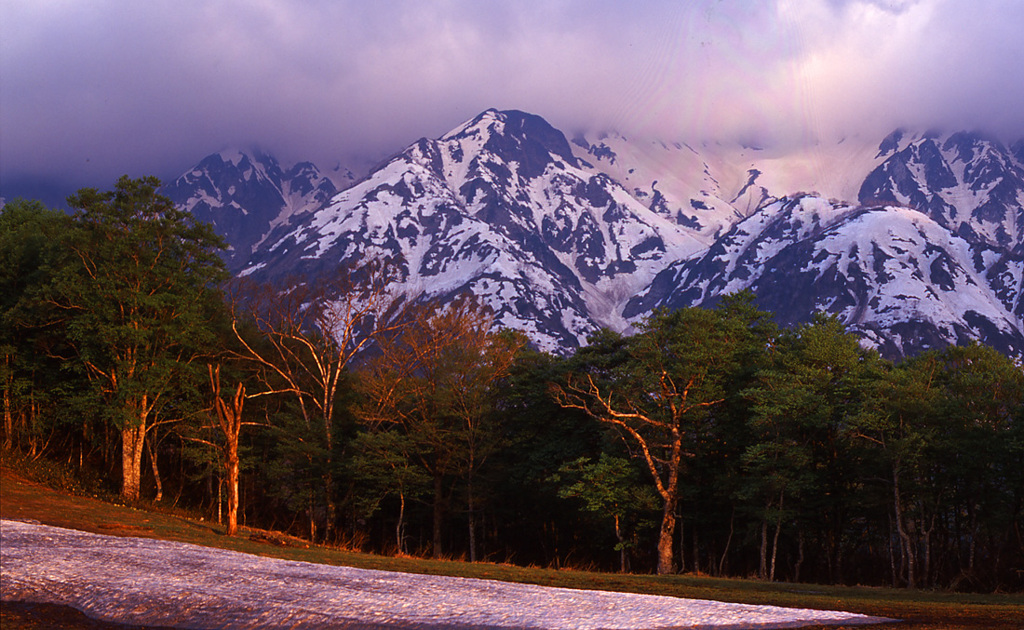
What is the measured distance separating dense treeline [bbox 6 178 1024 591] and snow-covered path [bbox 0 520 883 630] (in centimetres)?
2481

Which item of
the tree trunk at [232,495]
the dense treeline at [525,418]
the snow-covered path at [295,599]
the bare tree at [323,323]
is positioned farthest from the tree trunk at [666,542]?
the snow-covered path at [295,599]

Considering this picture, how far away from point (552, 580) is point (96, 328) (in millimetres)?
32482

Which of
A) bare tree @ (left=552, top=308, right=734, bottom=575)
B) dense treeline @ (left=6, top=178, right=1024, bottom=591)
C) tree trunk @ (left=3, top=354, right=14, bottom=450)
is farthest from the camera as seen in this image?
bare tree @ (left=552, top=308, right=734, bottom=575)

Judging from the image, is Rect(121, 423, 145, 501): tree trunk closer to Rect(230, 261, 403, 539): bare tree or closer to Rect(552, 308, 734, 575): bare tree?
Rect(230, 261, 403, 539): bare tree

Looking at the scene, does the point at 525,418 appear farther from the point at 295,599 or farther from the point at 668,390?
the point at 295,599

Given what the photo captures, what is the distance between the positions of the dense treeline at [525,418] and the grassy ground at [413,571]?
14.1m

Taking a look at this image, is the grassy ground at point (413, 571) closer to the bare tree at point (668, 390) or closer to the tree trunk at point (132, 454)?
the tree trunk at point (132, 454)

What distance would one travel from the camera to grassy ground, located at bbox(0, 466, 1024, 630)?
11.0 m

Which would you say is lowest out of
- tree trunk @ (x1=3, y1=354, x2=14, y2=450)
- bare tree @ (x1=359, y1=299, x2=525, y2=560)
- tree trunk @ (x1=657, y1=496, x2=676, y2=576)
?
tree trunk @ (x1=657, y1=496, x2=676, y2=576)

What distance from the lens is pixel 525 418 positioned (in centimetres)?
5697

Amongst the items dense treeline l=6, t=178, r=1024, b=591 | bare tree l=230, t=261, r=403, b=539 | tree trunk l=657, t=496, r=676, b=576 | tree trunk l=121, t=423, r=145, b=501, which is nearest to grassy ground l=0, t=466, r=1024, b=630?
tree trunk l=121, t=423, r=145, b=501

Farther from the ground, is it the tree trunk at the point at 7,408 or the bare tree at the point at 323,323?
the bare tree at the point at 323,323

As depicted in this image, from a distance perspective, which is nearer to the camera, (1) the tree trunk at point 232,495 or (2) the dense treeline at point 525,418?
(1) the tree trunk at point 232,495

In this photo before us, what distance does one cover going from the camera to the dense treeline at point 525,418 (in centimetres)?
4159
